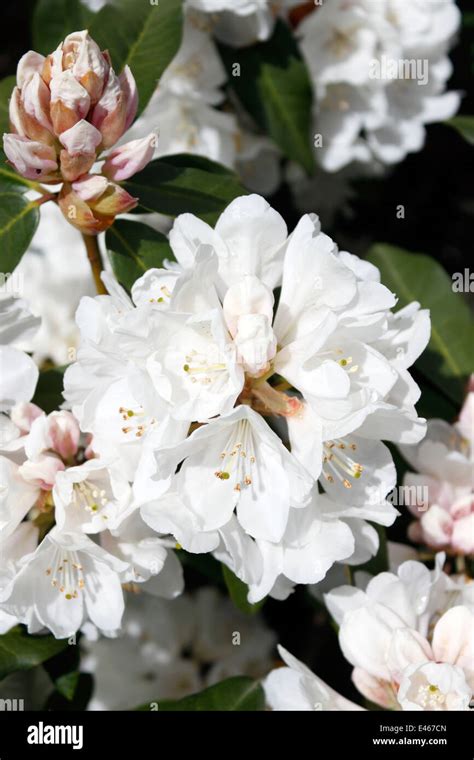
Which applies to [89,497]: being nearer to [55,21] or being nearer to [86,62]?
[86,62]

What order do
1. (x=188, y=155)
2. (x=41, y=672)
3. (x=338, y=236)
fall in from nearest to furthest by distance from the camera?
(x=188, y=155), (x=41, y=672), (x=338, y=236)

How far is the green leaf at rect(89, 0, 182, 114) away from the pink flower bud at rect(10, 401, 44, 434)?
55 cm

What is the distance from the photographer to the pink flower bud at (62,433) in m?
1.40

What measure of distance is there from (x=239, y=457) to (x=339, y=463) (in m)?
0.15

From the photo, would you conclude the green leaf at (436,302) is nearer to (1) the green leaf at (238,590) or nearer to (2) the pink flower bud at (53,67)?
(1) the green leaf at (238,590)

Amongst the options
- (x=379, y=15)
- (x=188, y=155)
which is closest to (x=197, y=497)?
(x=188, y=155)

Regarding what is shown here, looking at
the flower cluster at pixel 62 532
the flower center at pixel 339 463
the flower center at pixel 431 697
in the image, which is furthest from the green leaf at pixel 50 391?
the flower center at pixel 431 697

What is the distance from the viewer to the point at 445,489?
1.68 metres

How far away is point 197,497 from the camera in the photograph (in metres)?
1.30

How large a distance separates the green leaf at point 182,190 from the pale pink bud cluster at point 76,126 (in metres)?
0.15

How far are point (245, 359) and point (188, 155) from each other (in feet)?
1.81

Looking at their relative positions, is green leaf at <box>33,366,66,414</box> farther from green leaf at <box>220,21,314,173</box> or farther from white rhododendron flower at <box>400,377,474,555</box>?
green leaf at <box>220,21,314,173</box>

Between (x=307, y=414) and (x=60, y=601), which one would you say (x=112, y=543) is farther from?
(x=307, y=414)

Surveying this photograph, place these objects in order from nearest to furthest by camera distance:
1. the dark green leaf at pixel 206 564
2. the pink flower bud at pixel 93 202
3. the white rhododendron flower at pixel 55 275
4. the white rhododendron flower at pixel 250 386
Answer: the white rhododendron flower at pixel 250 386 → the pink flower bud at pixel 93 202 → the dark green leaf at pixel 206 564 → the white rhododendron flower at pixel 55 275
